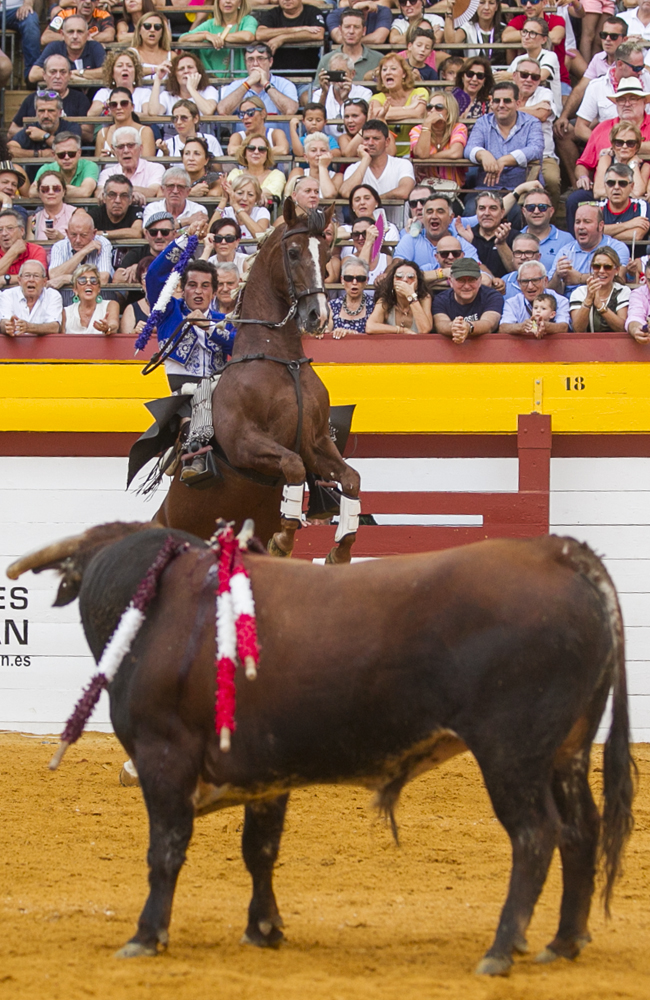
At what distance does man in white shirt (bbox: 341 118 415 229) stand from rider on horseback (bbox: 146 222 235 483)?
3.71 metres

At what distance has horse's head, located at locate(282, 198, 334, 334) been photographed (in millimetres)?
7105

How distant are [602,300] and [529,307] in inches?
21.9

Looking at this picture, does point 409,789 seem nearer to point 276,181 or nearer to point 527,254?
point 527,254

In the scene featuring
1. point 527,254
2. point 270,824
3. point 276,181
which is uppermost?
point 276,181

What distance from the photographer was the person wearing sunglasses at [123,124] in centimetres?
1241

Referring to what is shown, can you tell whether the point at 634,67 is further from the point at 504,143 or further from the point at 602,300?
the point at 602,300

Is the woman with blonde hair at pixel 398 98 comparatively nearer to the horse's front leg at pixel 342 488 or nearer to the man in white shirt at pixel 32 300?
the man in white shirt at pixel 32 300

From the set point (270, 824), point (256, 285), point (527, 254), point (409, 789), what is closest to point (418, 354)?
point (527, 254)

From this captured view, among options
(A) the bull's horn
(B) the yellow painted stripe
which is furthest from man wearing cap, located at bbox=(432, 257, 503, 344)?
(A) the bull's horn

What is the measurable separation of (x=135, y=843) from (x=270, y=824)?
2.11 meters

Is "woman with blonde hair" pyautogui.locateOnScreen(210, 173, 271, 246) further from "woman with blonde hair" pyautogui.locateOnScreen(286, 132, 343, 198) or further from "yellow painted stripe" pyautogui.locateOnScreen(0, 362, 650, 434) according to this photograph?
"yellow painted stripe" pyautogui.locateOnScreen(0, 362, 650, 434)

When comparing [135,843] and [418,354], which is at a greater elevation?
[418,354]

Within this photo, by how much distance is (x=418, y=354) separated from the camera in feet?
31.4

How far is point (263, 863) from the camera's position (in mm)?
4840
